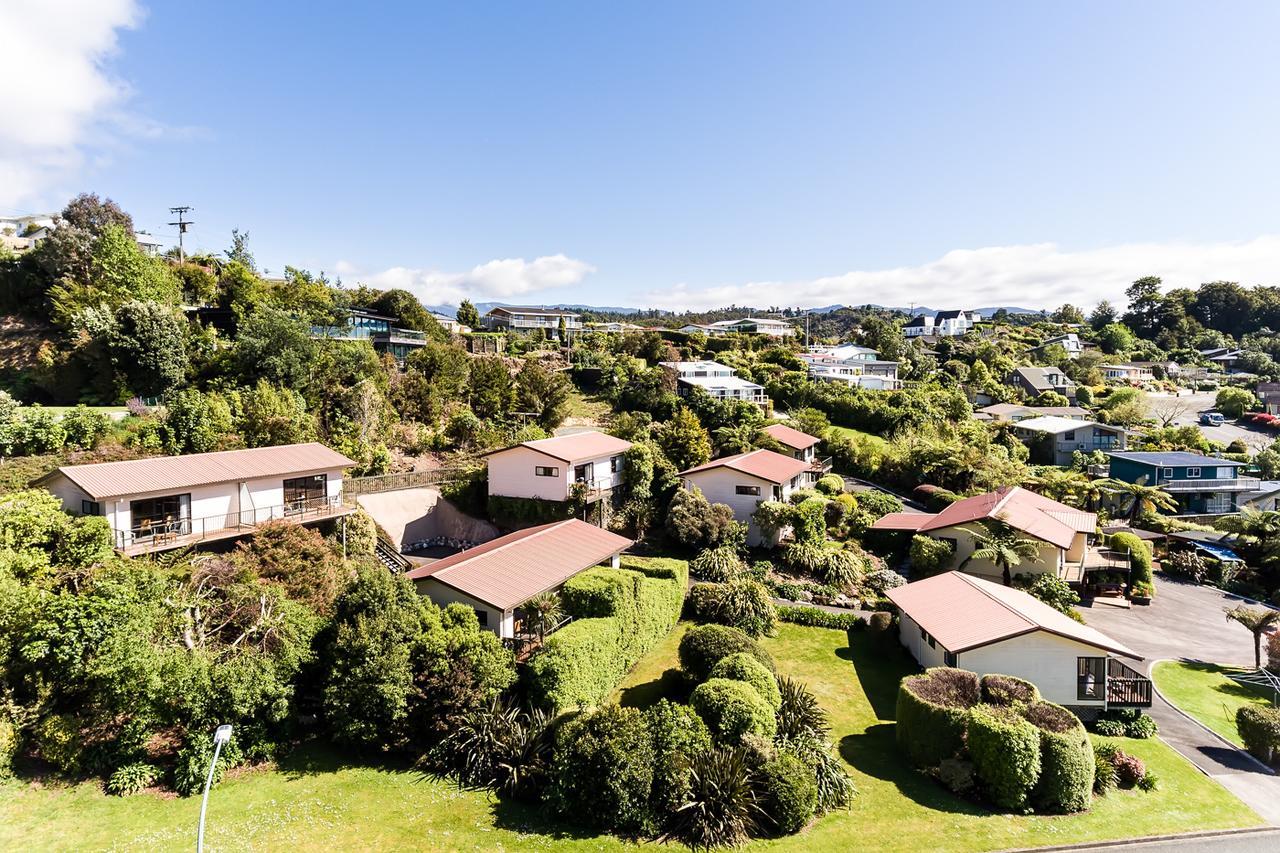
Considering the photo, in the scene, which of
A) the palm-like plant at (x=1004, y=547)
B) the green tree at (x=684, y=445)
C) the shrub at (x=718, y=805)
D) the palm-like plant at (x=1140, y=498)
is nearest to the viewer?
the shrub at (x=718, y=805)

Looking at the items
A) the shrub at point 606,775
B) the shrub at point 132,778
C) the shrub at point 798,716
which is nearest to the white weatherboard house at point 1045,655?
the shrub at point 798,716

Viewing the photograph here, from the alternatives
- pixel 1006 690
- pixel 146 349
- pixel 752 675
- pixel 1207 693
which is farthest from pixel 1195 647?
pixel 146 349

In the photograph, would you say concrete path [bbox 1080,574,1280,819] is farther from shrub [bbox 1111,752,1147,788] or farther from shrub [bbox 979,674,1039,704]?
shrub [bbox 979,674,1039,704]

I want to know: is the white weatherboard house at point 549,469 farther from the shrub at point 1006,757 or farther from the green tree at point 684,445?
the shrub at point 1006,757

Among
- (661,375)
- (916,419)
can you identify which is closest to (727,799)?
(661,375)

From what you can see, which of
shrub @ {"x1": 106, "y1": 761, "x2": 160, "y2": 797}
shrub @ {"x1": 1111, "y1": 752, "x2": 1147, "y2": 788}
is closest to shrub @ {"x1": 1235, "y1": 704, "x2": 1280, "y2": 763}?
shrub @ {"x1": 1111, "y1": 752, "x2": 1147, "y2": 788}

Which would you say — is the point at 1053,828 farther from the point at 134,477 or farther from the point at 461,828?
the point at 134,477
